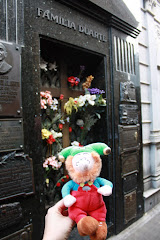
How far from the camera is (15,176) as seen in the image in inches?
92.4

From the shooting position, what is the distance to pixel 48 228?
1.56 metres

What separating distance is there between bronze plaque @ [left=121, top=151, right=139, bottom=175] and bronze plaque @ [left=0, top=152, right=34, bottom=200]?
2.07 m

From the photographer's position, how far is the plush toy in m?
1.49

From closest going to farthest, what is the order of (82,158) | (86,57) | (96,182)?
(82,158), (96,182), (86,57)

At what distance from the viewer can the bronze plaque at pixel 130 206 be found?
385cm

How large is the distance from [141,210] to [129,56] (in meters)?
3.50

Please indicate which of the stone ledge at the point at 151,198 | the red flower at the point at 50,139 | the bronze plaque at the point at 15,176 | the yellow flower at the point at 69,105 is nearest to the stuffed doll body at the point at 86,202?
the bronze plaque at the point at 15,176

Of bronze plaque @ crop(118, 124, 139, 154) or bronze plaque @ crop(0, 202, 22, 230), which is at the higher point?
bronze plaque @ crop(118, 124, 139, 154)

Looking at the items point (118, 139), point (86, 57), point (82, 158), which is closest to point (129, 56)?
point (86, 57)

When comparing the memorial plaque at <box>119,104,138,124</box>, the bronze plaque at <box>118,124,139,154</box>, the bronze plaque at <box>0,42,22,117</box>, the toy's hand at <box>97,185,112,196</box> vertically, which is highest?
the bronze plaque at <box>0,42,22,117</box>

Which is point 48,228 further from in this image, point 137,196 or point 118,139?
point 137,196

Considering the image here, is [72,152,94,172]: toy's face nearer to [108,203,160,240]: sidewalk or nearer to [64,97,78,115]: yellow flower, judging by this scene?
[64,97,78,115]: yellow flower

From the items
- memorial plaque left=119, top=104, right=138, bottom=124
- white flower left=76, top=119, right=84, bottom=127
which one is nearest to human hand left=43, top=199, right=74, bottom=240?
white flower left=76, top=119, right=84, bottom=127

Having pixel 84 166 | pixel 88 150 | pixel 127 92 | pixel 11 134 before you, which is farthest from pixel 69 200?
pixel 127 92
